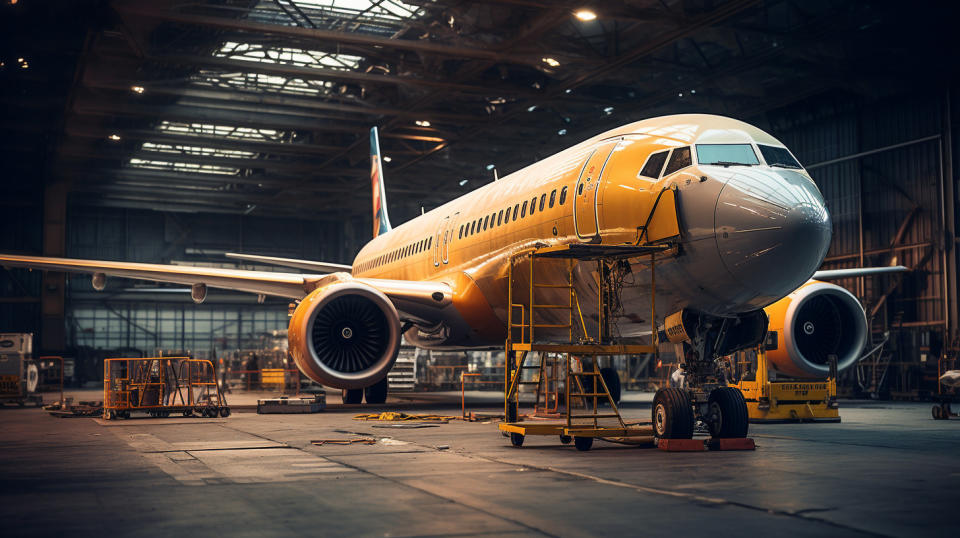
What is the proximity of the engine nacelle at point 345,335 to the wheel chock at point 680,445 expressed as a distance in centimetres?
656

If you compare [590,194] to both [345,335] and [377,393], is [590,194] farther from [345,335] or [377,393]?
[377,393]

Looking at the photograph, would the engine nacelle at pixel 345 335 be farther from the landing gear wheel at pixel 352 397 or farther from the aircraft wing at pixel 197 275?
the landing gear wheel at pixel 352 397

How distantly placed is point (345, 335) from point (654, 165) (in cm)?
698

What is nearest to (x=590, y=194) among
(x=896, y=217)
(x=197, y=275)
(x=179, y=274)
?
(x=197, y=275)

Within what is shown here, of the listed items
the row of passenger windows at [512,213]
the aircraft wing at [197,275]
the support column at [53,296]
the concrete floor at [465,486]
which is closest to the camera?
the concrete floor at [465,486]

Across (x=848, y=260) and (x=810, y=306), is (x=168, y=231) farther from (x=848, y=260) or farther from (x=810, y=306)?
(x=810, y=306)

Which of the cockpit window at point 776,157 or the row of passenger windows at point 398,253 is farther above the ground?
the cockpit window at point 776,157

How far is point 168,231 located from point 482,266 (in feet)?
125

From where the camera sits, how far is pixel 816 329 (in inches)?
550

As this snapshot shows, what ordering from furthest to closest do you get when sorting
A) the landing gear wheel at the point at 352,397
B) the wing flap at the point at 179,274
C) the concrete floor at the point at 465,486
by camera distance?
the landing gear wheel at the point at 352,397 < the wing flap at the point at 179,274 < the concrete floor at the point at 465,486

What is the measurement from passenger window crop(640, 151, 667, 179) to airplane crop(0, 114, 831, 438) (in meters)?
0.02

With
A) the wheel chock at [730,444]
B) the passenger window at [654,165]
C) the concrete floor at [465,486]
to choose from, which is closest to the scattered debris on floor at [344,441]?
the concrete floor at [465,486]

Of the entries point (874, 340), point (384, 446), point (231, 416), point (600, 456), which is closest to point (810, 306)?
point (600, 456)

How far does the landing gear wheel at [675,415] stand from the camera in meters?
9.66
